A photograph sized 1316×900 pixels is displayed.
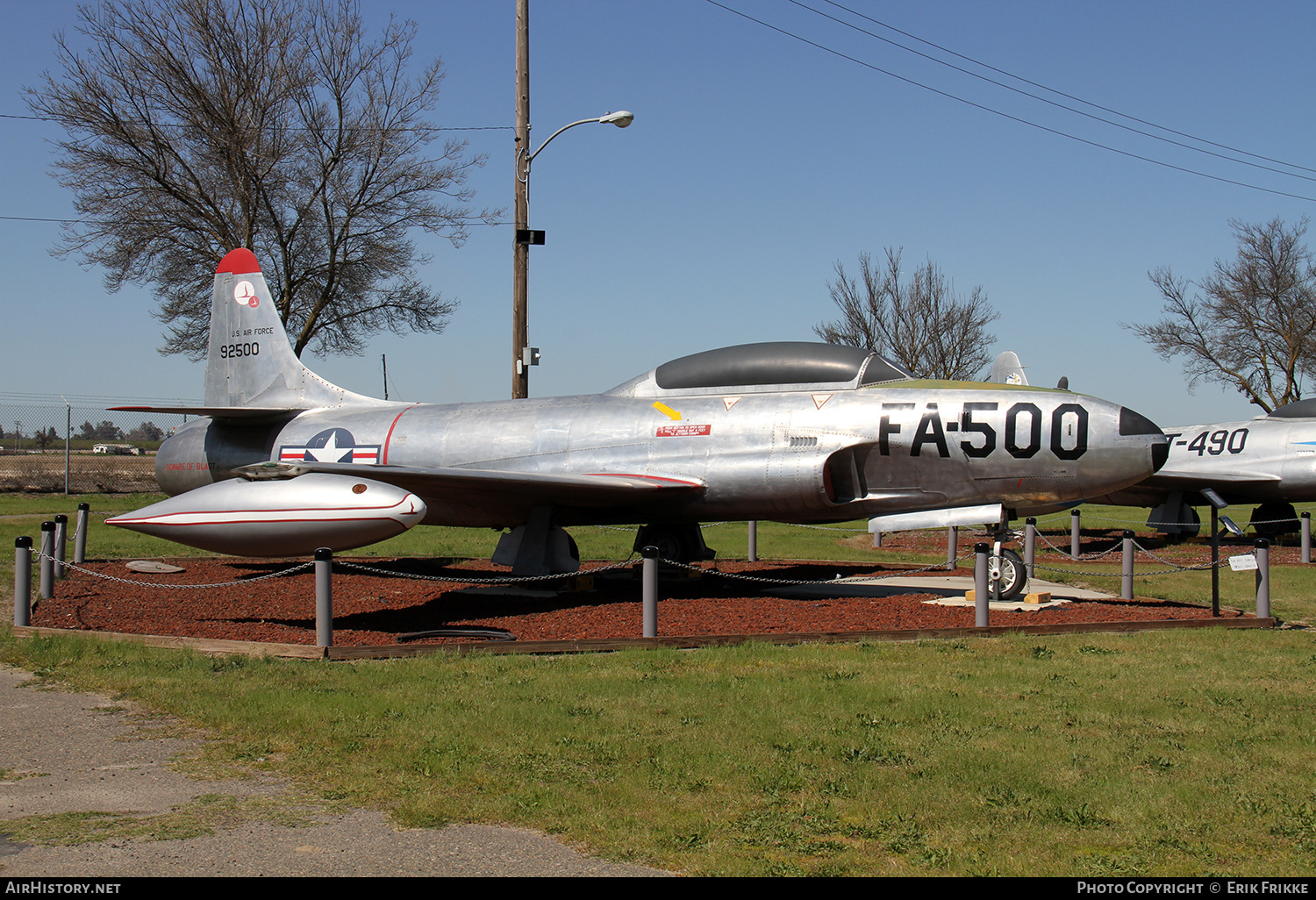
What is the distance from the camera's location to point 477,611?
11.5 meters

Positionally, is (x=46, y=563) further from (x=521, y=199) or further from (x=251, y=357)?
(x=521, y=199)

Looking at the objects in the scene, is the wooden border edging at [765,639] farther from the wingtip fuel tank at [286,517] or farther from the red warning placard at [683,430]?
the red warning placard at [683,430]

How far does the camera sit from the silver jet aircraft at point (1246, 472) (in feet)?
68.8

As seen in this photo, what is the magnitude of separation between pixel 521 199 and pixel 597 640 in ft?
35.5

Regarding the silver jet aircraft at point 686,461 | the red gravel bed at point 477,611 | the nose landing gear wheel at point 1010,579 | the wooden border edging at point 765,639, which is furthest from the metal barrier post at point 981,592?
the nose landing gear wheel at point 1010,579

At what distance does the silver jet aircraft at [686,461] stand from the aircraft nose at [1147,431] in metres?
0.02

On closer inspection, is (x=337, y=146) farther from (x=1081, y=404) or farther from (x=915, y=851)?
(x=915, y=851)

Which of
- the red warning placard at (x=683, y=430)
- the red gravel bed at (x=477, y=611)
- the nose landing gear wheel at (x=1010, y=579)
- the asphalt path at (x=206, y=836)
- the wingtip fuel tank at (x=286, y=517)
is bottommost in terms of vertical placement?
the red gravel bed at (x=477, y=611)

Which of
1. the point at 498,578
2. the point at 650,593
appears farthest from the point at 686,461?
the point at 650,593

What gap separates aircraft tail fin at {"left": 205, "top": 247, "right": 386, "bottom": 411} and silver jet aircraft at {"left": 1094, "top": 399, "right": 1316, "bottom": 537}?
15815 mm

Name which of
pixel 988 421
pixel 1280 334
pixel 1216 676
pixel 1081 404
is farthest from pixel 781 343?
pixel 1280 334

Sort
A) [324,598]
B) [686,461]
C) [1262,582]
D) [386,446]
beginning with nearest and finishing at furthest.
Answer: [324,598] → [1262,582] → [686,461] → [386,446]

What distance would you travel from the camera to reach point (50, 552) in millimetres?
11523

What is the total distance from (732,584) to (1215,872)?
10.0 meters
